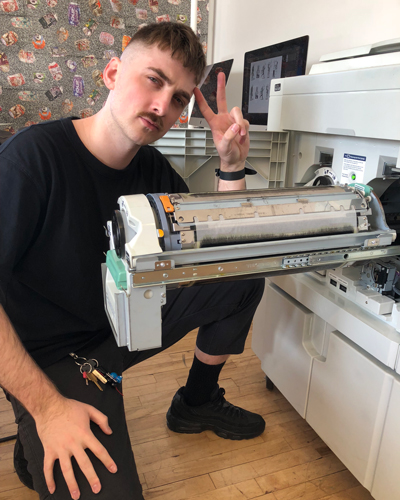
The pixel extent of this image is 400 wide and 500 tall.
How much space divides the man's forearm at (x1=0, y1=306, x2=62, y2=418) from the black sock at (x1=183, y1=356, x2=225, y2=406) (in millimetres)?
540

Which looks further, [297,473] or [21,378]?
[297,473]

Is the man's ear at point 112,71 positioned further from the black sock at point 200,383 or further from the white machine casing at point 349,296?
the black sock at point 200,383

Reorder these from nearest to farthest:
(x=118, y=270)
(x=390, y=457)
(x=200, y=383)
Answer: (x=118, y=270) < (x=390, y=457) < (x=200, y=383)

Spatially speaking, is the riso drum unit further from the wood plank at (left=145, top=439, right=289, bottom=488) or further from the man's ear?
the wood plank at (left=145, top=439, right=289, bottom=488)

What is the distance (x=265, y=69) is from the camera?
6.67 ft

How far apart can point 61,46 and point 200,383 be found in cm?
250

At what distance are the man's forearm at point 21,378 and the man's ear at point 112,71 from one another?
64 centimetres

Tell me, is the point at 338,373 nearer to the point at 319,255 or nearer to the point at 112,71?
the point at 319,255

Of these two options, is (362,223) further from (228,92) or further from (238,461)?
(228,92)

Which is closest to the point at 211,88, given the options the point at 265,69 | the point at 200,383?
the point at 265,69

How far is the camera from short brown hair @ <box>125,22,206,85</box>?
0.95m

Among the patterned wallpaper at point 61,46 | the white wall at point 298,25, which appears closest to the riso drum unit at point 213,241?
the white wall at point 298,25

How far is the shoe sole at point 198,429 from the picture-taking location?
124 centimetres

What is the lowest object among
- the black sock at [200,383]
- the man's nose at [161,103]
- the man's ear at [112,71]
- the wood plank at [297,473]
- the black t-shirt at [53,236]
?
the wood plank at [297,473]
